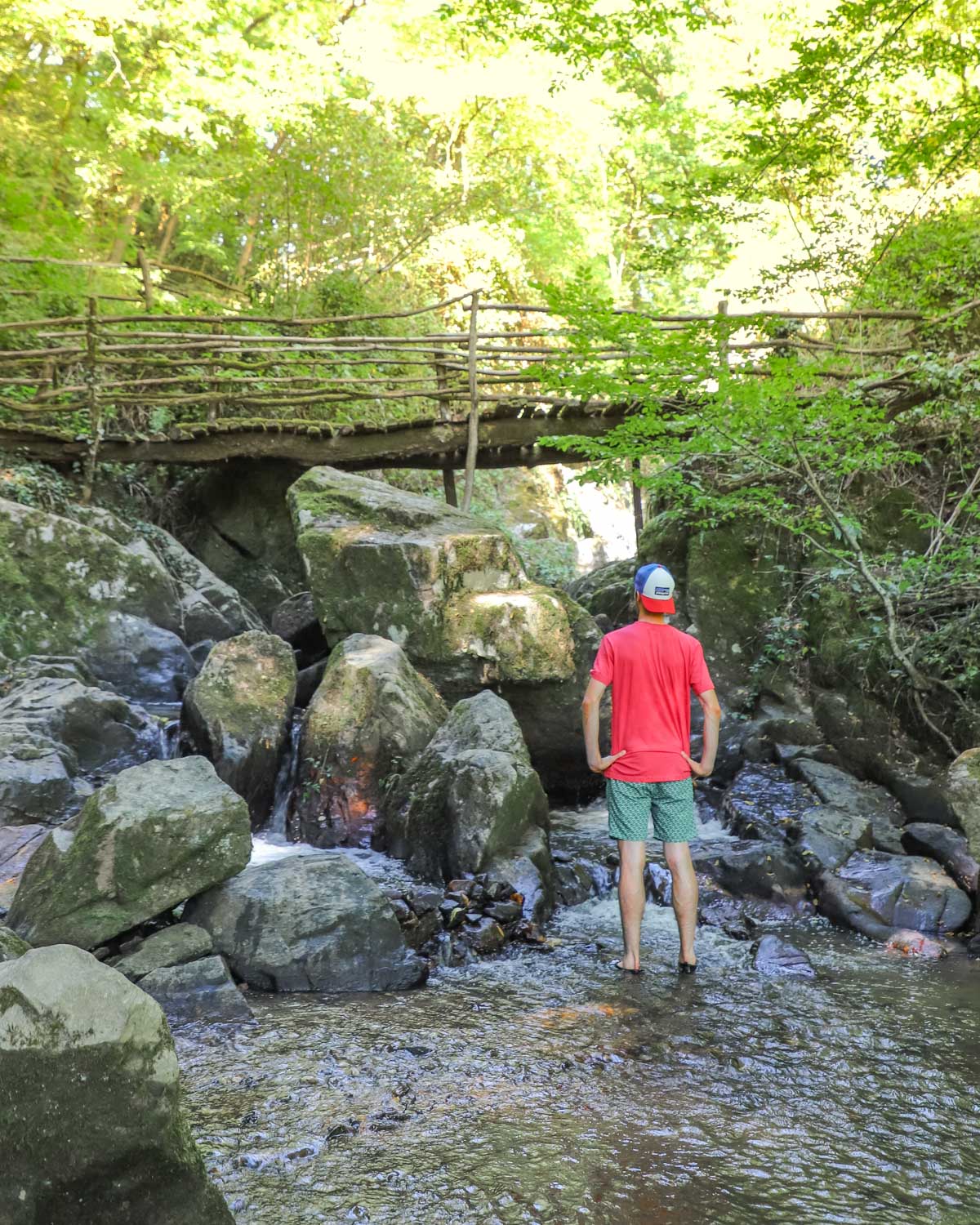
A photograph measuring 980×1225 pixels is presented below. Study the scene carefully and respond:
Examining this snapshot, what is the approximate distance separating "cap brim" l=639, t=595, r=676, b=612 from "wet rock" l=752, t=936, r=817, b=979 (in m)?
1.50

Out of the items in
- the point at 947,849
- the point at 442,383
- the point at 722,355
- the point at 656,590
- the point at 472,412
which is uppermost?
the point at 442,383

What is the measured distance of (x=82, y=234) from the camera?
1091 cm

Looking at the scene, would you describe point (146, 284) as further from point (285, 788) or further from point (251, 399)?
point (285, 788)

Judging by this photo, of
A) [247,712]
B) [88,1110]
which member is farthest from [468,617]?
[88,1110]

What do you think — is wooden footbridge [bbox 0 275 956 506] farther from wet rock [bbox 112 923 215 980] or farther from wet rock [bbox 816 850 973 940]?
wet rock [bbox 112 923 215 980]

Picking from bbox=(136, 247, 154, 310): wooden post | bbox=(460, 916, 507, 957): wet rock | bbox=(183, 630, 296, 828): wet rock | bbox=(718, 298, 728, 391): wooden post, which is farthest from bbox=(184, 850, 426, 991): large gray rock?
bbox=(136, 247, 154, 310): wooden post

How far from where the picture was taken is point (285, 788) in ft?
19.7

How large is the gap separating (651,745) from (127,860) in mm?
2137

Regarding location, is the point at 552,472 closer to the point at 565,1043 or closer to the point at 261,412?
the point at 261,412

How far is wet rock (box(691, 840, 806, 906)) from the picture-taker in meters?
4.87

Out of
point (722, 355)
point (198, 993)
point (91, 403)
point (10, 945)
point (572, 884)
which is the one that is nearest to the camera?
point (10, 945)

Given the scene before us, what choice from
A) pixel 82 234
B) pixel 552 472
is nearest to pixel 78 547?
pixel 82 234

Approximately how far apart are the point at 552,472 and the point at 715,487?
41.0ft

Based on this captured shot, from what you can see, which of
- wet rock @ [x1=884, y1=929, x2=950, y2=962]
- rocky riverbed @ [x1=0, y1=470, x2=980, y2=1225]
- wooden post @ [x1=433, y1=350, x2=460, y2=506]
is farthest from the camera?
wooden post @ [x1=433, y1=350, x2=460, y2=506]
